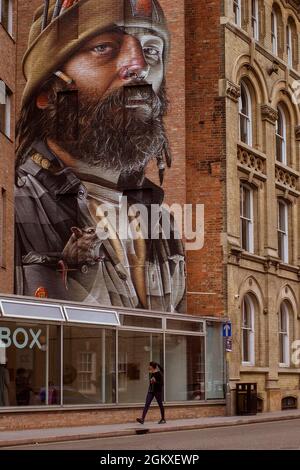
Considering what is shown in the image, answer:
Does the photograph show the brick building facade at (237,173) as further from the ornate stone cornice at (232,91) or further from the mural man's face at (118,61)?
the mural man's face at (118,61)

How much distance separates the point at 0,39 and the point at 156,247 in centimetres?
845

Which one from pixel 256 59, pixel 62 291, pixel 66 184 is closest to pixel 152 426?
pixel 62 291

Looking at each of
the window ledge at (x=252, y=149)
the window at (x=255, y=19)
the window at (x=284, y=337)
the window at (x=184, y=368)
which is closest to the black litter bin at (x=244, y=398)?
the window at (x=184, y=368)

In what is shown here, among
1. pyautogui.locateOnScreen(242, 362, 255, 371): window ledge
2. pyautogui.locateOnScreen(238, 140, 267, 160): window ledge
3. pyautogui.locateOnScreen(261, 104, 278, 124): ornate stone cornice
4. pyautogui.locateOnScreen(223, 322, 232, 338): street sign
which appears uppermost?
pyautogui.locateOnScreen(261, 104, 278, 124): ornate stone cornice

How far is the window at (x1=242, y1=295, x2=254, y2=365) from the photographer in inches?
1554

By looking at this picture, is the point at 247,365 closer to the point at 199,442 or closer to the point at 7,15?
the point at 7,15

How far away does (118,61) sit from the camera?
37562 mm

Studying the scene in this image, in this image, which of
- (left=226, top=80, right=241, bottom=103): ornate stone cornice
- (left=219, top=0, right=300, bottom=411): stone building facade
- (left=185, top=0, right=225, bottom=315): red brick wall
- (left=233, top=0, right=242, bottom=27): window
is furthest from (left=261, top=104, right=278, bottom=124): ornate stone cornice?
(left=185, top=0, right=225, bottom=315): red brick wall

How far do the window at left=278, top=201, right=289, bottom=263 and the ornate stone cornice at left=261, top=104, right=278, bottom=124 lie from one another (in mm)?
3538

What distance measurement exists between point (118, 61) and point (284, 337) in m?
12.8

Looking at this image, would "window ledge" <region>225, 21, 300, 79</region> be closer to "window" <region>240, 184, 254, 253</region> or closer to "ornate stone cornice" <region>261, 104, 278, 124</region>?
"ornate stone cornice" <region>261, 104, 278, 124</region>

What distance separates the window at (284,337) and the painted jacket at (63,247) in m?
7.02

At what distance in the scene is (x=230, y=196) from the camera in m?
37.7

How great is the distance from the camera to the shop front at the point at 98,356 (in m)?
27.3
